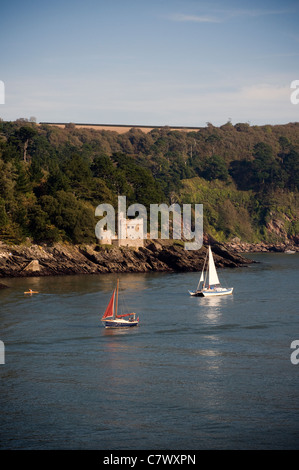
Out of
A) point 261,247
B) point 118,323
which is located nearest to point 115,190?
point 261,247

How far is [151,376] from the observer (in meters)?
38.4

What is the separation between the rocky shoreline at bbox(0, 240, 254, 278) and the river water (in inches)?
915

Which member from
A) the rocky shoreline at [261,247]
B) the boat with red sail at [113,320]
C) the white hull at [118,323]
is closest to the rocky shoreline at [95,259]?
the boat with red sail at [113,320]

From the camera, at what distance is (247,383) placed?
36.8 m

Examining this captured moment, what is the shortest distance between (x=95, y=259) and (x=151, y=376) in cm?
6208

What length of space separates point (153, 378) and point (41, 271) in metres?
57.1

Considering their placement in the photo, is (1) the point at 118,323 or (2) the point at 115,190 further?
(2) the point at 115,190

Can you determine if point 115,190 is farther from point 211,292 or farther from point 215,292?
point 215,292

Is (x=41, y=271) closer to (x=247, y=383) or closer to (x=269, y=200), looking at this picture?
(x=247, y=383)

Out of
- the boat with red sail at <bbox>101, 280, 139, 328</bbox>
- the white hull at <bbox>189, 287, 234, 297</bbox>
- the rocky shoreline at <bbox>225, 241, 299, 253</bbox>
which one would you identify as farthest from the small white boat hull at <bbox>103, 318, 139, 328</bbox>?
the rocky shoreline at <bbox>225, 241, 299, 253</bbox>

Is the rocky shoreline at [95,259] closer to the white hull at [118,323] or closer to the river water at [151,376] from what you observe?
the river water at [151,376]

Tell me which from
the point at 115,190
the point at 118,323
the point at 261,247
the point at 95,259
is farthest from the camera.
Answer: the point at 261,247

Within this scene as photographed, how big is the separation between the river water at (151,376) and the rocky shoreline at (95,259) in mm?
23246

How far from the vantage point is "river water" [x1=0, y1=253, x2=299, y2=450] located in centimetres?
2955
